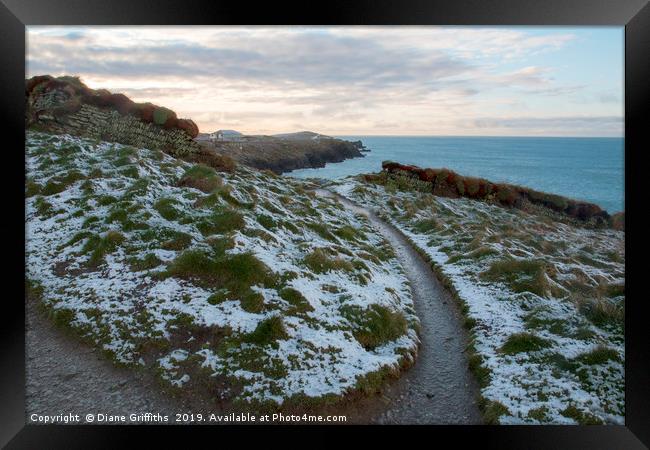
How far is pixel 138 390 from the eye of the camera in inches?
323

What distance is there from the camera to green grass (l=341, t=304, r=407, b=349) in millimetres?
11016

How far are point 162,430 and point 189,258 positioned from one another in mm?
5495

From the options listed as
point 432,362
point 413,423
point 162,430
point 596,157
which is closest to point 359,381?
point 413,423

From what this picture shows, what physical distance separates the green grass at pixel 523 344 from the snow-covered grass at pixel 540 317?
0.03 meters

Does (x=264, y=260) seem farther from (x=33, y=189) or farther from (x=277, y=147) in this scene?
(x=277, y=147)

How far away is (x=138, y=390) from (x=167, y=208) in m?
8.91

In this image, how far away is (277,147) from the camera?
123 feet

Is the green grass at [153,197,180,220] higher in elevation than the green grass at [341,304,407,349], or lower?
higher

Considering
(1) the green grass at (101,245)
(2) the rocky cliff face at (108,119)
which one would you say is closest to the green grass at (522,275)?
(1) the green grass at (101,245)

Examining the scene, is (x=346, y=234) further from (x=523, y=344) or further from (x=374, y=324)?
(x=523, y=344)

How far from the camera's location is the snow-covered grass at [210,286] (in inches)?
356

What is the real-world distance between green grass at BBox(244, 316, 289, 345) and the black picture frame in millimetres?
2106

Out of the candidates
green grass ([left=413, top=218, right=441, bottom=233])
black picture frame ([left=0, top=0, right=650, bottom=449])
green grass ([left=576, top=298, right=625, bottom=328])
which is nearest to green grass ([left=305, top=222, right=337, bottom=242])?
green grass ([left=413, top=218, right=441, bottom=233])

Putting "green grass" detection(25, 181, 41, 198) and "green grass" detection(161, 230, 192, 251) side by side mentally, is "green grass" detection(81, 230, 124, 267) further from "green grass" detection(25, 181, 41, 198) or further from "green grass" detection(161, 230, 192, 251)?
"green grass" detection(25, 181, 41, 198)
